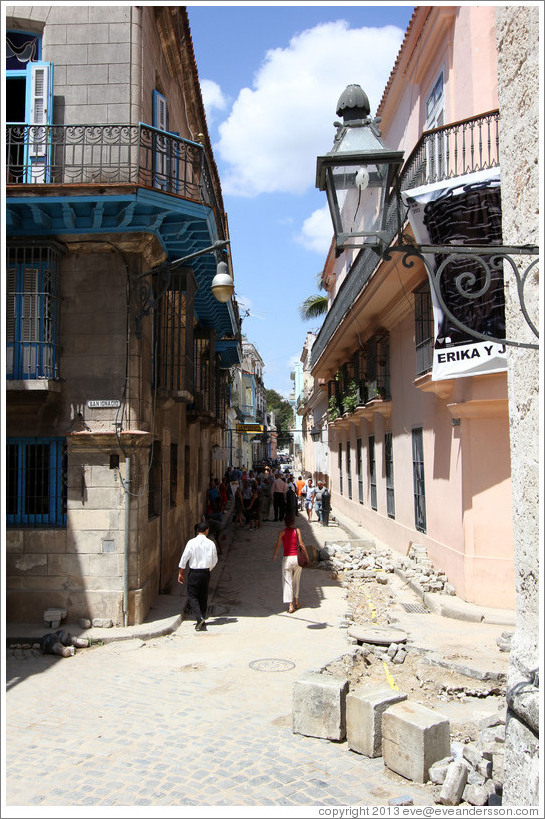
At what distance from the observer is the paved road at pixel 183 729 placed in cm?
456

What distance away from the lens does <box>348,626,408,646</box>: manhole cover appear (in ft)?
26.6

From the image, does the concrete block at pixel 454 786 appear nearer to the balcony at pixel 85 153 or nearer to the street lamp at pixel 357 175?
the street lamp at pixel 357 175

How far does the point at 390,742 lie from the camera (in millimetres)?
4910

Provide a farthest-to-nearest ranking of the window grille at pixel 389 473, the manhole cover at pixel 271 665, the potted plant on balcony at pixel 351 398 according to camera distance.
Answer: the potted plant on balcony at pixel 351 398 → the window grille at pixel 389 473 → the manhole cover at pixel 271 665

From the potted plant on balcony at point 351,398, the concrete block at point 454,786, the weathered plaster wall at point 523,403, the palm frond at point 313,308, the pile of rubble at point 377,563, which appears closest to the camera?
the weathered plaster wall at point 523,403

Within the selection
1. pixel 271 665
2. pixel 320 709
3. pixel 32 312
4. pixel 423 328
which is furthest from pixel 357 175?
pixel 423 328

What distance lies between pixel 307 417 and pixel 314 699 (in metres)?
41.7

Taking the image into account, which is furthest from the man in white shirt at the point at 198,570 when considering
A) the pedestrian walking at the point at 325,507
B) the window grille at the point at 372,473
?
the pedestrian walking at the point at 325,507

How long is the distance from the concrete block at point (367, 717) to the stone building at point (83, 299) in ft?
14.8

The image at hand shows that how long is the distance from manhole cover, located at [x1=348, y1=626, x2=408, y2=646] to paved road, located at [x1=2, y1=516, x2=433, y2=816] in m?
0.27

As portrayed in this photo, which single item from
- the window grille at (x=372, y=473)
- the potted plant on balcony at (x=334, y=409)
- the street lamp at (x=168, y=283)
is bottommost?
the window grille at (x=372, y=473)

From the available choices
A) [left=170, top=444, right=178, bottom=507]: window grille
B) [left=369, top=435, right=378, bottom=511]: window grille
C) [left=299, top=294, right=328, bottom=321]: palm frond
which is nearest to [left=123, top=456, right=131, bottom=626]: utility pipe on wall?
[left=170, top=444, right=178, bottom=507]: window grille

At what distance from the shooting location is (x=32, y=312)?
914 cm

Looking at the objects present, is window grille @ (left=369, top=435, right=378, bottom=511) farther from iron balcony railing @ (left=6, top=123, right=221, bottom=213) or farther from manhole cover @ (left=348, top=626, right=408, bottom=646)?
iron balcony railing @ (left=6, top=123, right=221, bottom=213)
